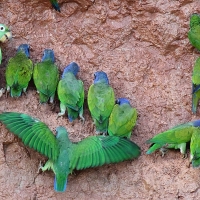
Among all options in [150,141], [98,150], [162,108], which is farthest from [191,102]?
[98,150]

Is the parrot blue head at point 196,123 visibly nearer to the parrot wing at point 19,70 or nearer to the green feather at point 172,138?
the green feather at point 172,138

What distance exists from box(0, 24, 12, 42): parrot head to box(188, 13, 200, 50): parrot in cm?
142

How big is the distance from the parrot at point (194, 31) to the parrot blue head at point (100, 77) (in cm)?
73

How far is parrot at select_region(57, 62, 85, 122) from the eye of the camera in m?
4.18

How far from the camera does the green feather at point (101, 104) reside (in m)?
4.16

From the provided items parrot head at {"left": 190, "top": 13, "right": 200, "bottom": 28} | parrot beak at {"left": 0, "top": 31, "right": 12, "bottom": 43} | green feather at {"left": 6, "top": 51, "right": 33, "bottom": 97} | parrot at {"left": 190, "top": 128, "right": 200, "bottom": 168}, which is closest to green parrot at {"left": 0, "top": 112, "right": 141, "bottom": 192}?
green feather at {"left": 6, "top": 51, "right": 33, "bottom": 97}

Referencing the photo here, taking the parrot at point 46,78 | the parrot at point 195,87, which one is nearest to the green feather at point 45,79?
the parrot at point 46,78

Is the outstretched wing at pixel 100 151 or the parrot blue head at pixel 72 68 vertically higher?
the parrot blue head at pixel 72 68

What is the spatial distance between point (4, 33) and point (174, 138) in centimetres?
155

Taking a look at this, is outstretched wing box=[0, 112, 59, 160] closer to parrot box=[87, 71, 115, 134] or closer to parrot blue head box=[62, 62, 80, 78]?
parrot box=[87, 71, 115, 134]

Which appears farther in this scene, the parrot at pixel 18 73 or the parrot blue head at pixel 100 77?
the parrot blue head at pixel 100 77

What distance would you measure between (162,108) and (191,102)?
0.75ft

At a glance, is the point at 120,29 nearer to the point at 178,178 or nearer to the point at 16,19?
the point at 16,19

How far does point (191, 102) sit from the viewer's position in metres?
4.44
